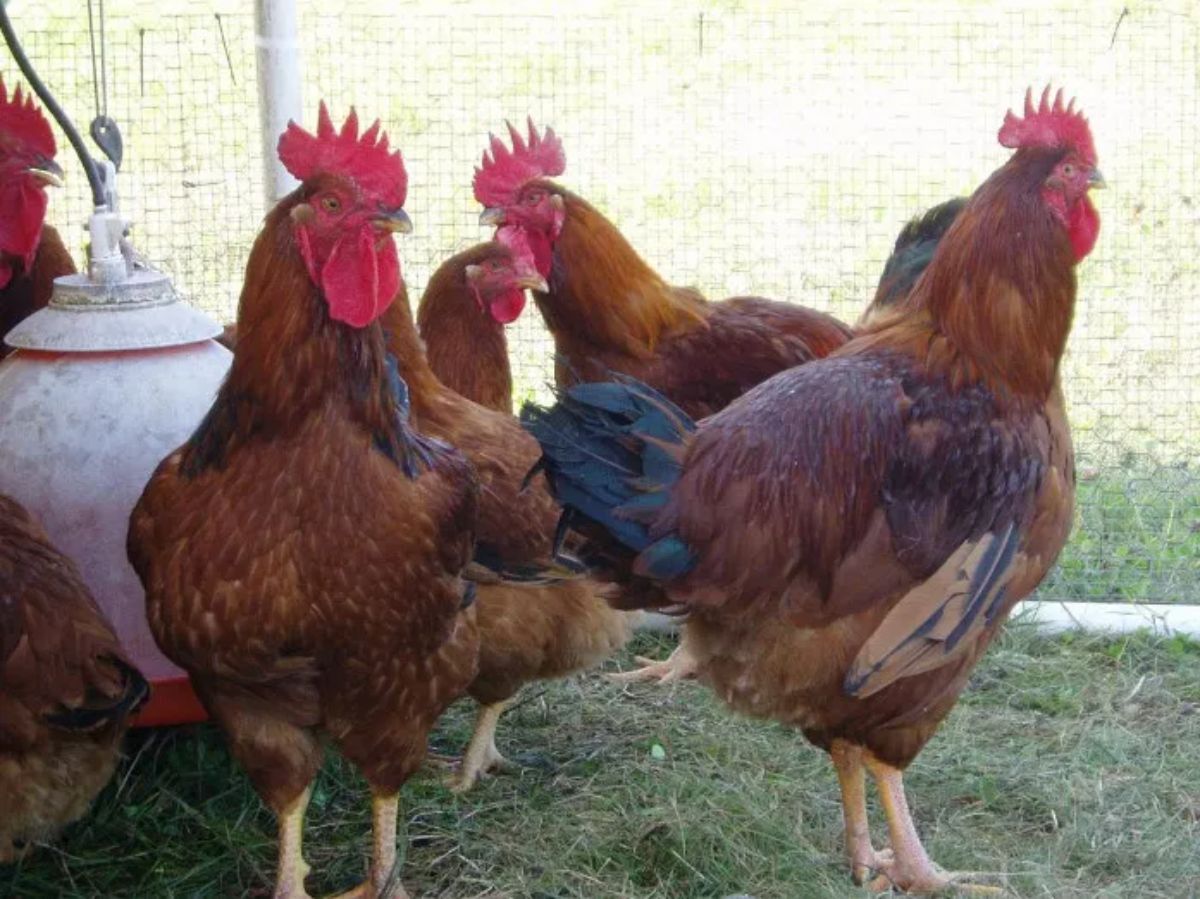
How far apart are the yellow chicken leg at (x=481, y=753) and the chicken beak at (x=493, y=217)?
4.28ft

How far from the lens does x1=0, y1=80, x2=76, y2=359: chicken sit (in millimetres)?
3732

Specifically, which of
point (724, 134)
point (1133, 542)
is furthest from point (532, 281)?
point (724, 134)

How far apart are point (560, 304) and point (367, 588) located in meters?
1.68

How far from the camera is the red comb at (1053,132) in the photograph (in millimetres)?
3150

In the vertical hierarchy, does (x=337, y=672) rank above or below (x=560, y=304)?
below

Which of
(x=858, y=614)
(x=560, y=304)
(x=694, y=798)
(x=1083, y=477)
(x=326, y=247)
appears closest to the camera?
(x=326, y=247)

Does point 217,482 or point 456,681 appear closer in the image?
point 217,482

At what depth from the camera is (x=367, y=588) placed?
106 inches

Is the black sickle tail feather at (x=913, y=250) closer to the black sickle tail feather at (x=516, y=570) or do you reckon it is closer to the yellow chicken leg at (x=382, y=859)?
the black sickle tail feather at (x=516, y=570)

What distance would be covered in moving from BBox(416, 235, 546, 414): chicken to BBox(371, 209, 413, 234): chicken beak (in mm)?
1238

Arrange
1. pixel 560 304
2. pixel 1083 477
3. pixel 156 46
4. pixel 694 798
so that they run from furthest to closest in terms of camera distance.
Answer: pixel 156 46
pixel 1083 477
pixel 560 304
pixel 694 798

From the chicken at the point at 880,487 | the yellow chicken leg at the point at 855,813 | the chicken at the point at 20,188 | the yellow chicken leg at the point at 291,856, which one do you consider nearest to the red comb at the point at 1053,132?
the chicken at the point at 880,487

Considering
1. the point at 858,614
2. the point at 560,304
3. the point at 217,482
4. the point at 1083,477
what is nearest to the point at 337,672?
the point at 217,482

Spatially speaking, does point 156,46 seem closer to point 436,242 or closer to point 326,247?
point 436,242
